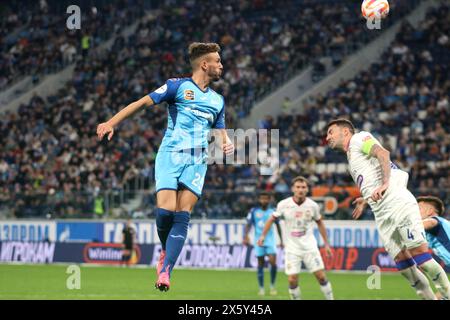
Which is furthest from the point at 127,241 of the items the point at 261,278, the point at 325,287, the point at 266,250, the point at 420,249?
the point at 420,249

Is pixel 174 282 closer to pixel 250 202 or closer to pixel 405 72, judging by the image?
pixel 250 202

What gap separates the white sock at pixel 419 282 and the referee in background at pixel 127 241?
17796mm

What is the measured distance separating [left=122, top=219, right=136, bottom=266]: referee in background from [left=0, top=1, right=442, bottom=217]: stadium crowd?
3.16ft

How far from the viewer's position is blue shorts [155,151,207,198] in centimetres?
982

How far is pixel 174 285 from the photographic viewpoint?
2080 centimetres

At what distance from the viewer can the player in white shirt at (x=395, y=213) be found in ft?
32.7

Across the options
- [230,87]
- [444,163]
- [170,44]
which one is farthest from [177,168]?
[170,44]

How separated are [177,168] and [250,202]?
16556 mm

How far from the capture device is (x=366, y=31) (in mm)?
35750

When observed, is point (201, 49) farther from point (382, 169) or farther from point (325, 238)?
point (325, 238)

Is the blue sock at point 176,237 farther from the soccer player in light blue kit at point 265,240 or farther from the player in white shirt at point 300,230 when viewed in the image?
the soccer player in light blue kit at point 265,240

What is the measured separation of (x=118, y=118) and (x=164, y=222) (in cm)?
139

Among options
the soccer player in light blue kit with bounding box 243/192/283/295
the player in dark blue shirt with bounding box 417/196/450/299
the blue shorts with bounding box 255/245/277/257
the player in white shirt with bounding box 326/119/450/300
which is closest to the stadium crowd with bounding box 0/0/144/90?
the soccer player in light blue kit with bounding box 243/192/283/295

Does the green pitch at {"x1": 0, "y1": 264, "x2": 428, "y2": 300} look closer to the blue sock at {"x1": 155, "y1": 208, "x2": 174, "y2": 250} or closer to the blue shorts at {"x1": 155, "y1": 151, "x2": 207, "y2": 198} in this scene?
the blue sock at {"x1": 155, "y1": 208, "x2": 174, "y2": 250}
